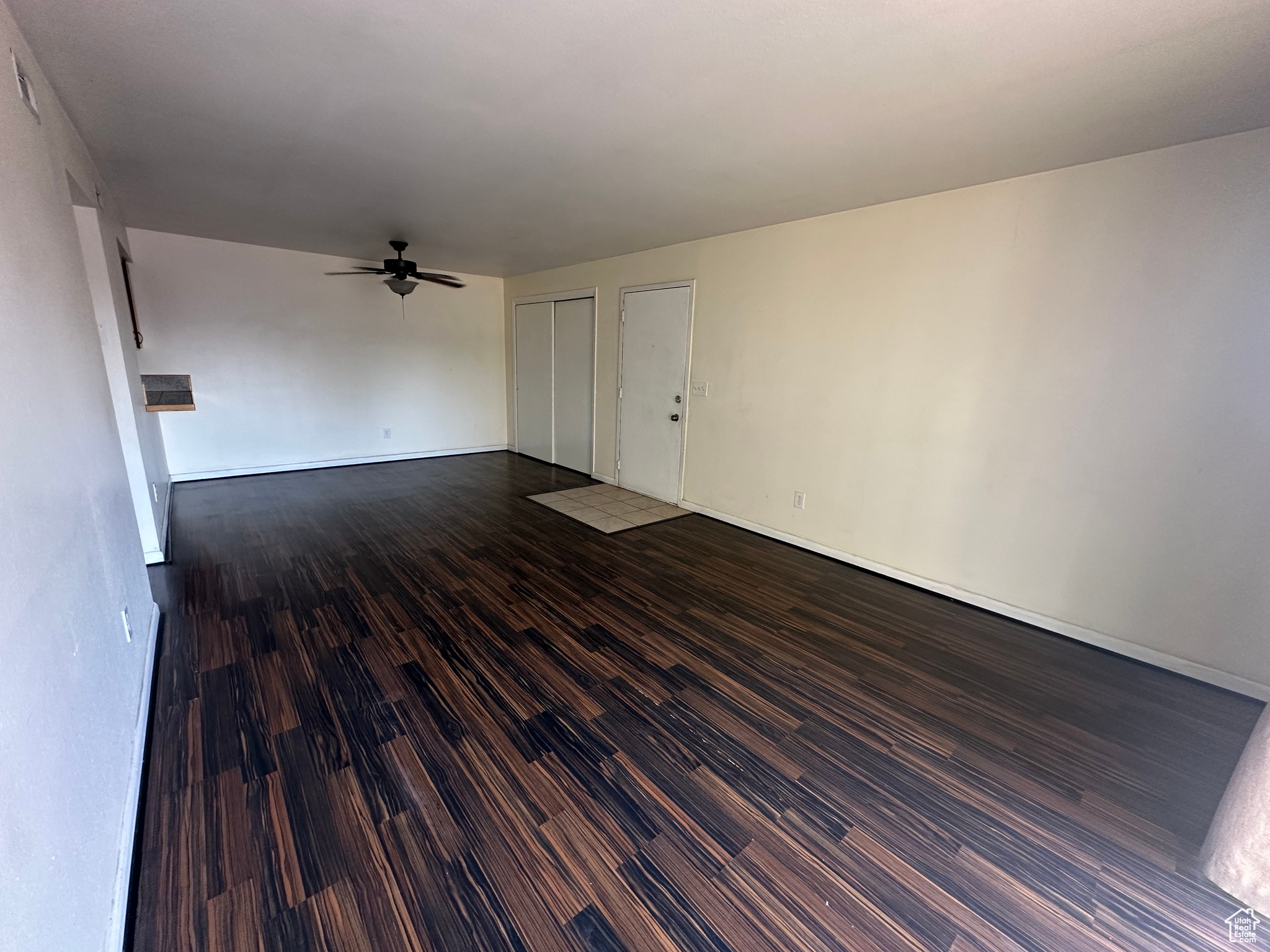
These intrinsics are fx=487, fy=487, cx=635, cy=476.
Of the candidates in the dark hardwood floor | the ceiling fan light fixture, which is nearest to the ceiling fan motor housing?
the ceiling fan light fixture

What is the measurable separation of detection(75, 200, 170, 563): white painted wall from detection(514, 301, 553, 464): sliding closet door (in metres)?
3.71

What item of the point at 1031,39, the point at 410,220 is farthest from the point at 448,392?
the point at 1031,39

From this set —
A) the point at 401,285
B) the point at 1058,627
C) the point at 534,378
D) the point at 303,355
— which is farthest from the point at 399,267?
the point at 1058,627

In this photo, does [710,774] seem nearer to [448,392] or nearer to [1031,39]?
[1031,39]

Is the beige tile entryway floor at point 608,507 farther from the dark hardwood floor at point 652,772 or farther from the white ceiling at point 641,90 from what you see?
the white ceiling at point 641,90

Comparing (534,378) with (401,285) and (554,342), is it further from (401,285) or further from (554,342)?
(401,285)

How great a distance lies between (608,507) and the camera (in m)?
4.72

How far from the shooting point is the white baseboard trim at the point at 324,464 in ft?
17.0

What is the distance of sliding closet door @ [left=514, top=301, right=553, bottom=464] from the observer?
6211 millimetres

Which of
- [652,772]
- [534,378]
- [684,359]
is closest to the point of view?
[652,772]

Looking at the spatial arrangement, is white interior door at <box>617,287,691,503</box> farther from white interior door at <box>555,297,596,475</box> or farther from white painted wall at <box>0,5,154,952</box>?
white painted wall at <box>0,5,154,952</box>

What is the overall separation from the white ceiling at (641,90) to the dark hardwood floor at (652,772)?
240cm

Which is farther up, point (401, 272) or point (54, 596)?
point (401, 272)

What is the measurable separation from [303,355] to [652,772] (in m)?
5.89
